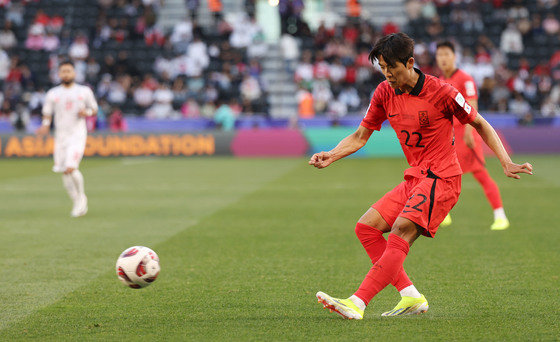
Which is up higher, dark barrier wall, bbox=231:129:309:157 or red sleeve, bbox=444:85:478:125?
red sleeve, bbox=444:85:478:125

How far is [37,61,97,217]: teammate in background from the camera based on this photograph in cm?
1152

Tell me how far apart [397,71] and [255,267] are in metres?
2.83

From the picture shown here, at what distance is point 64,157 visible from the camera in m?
11.6

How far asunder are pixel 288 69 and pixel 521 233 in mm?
21632

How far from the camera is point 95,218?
438 inches

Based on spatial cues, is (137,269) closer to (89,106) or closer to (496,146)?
(496,146)

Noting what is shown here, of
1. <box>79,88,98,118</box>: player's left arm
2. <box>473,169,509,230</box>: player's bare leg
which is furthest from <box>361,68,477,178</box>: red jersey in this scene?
<box>79,88,98,118</box>: player's left arm

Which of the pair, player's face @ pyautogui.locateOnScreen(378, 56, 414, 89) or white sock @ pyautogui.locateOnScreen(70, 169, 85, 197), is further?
white sock @ pyautogui.locateOnScreen(70, 169, 85, 197)

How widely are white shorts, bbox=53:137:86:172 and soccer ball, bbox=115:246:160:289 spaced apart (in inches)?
235

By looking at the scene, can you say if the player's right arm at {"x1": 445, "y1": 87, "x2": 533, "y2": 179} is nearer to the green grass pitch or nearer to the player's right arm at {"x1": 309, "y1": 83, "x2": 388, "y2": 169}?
the player's right arm at {"x1": 309, "y1": 83, "x2": 388, "y2": 169}

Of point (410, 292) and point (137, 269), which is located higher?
point (137, 269)

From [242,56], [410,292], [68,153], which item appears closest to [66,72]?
[68,153]

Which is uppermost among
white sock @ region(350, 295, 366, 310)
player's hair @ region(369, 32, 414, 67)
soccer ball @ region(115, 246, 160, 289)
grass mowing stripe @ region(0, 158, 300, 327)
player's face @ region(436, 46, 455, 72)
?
player's hair @ region(369, 32, 414, 67)

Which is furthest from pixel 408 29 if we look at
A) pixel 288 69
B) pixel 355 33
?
pixel 288 69
